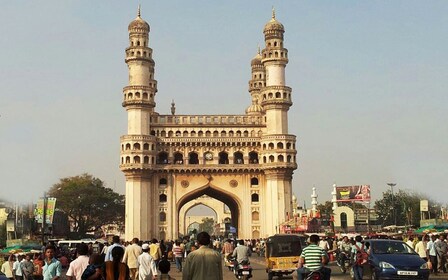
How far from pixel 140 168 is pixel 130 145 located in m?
2.34

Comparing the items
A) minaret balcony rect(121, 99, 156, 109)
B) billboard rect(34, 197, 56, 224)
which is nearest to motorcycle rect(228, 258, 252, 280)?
billboard rect(34, 197, 56, 224)

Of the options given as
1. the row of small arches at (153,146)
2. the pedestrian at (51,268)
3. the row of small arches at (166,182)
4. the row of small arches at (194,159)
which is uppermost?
the row of small arches at (153,146)

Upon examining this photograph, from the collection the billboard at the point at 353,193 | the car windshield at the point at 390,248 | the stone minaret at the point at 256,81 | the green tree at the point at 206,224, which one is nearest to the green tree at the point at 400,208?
the billboard at the point at 353,193

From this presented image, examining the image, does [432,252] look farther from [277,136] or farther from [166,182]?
[166,182]

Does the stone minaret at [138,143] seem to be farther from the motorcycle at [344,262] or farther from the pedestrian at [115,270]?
the pedestrian at [115,270]

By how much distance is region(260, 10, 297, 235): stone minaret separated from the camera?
5953cm

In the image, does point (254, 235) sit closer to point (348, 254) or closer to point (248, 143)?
point (248, 143)

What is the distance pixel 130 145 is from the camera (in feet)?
195

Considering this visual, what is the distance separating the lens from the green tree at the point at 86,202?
7300 centimetres

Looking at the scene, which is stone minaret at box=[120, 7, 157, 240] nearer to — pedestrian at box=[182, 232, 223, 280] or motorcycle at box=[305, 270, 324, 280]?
motorcycle at box=[305, 270, 324, 280]

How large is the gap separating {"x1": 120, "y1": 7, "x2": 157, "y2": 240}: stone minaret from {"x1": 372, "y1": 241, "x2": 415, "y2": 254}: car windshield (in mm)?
42664

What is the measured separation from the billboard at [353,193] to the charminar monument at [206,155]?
14123 mm

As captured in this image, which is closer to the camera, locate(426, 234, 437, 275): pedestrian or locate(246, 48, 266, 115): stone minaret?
locate(426, 234, 437, 275): pedestrian

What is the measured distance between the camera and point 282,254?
21.0 metres
